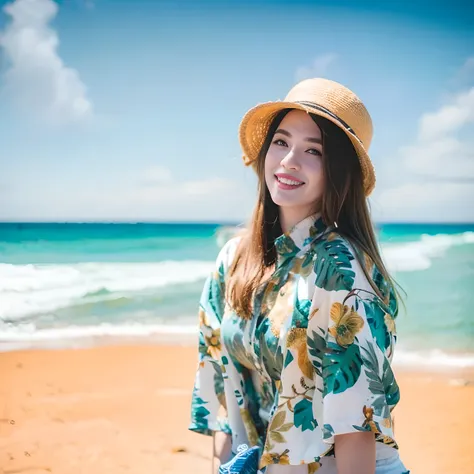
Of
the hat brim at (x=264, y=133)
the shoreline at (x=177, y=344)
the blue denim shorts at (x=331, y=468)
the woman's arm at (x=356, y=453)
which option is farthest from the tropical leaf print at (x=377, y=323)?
the shoreline at (x=177, y=344)

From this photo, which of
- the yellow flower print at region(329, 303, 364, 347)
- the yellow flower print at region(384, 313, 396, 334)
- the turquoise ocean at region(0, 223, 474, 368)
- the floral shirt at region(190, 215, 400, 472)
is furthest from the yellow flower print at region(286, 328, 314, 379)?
the turquoise ocean at region(0, 223, 474, 368)

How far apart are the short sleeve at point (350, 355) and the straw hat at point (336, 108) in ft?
1.25

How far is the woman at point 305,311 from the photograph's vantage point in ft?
5.43

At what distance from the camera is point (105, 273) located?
1631 cm

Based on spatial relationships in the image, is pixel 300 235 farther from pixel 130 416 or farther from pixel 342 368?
pixel 130 416

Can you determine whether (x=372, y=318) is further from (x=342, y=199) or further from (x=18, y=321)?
(x=18, y=321)

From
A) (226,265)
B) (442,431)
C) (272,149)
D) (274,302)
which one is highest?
(272,149)

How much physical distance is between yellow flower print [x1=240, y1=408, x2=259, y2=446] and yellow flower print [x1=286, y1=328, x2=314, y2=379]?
0.38m

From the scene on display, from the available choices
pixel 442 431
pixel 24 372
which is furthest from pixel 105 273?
pixel 442 431

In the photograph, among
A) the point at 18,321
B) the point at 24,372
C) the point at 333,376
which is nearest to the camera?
the point at 333,376

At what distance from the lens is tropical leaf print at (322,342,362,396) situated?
5.36 feet

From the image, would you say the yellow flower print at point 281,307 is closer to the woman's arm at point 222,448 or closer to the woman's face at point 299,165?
the woman's face at point 299,165

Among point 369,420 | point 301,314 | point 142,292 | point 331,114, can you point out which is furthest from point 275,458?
point 142,292

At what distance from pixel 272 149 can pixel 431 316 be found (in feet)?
26.2
